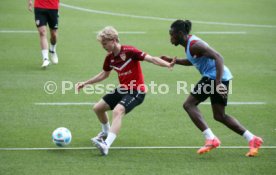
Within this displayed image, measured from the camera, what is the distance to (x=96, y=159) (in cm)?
962

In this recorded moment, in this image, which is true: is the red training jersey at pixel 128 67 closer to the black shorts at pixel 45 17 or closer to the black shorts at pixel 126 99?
the black shorts at pixel 126 99

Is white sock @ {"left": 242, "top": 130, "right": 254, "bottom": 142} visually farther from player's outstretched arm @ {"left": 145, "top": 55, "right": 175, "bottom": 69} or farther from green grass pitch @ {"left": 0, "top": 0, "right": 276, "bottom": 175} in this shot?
player's outstretched arm @ {"left": 145, "top": 55, "right": 175, "bottom": 69}

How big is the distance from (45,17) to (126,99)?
7.20 metres

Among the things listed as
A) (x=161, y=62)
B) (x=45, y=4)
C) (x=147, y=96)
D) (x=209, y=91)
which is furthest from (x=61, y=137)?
(x=45, y=4)

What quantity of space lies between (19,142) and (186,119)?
3.40m

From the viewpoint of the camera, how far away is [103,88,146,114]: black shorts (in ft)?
32.7

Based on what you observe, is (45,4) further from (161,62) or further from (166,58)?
(161,62)

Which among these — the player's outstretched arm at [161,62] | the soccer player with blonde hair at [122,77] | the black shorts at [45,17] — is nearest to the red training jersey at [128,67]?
the soccer player with blonde hair at [122,77]

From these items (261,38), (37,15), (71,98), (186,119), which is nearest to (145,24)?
(261,38)

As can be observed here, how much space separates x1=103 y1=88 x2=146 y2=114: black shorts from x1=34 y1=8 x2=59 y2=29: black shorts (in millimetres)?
6641

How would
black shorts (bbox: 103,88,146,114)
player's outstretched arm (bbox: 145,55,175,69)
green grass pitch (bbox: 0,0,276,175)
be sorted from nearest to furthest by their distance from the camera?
green grass pitch (bbox: 0,0,276,175) → player's outstretched arm (bbox: 145,55,175,69) → black shorts (bbox: 103,88,146,114)

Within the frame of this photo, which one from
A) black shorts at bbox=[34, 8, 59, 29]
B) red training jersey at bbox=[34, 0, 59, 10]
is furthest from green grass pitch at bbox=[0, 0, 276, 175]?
red training jersey at bbox=[34, 0, 59, 10]

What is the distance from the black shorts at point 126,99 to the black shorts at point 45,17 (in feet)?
21.8

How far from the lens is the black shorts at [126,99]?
996cm
